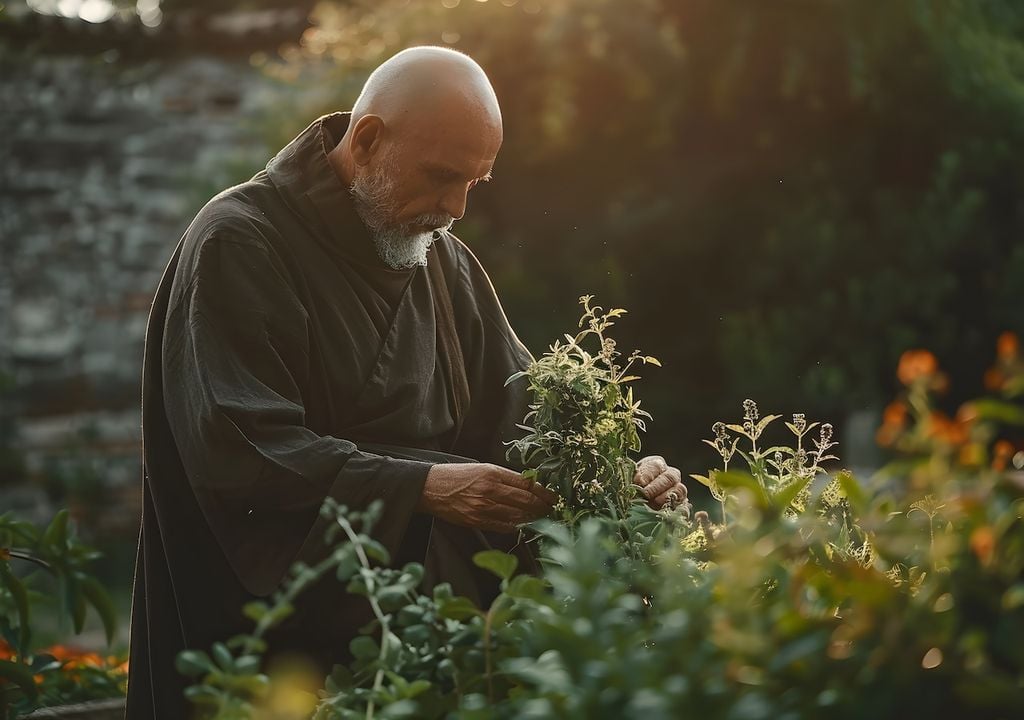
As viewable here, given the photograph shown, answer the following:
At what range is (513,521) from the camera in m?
2.23

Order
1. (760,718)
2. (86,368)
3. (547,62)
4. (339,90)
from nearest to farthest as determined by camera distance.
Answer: (760,718) < (547,62) < (339,90) < (86,368)

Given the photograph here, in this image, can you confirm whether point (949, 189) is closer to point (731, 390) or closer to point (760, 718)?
point (731, 390)

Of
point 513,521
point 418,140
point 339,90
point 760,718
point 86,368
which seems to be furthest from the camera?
point 86,368

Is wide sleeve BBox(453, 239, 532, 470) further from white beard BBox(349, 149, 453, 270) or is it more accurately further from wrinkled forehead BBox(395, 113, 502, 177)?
wrinkled forehead BBox(395, 113, 502, 177)

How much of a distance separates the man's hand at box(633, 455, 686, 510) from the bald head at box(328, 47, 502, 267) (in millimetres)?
609

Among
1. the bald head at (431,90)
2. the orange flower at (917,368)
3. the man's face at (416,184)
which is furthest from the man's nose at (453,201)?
the orange flower at (917,368)

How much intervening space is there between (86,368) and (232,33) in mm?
2435

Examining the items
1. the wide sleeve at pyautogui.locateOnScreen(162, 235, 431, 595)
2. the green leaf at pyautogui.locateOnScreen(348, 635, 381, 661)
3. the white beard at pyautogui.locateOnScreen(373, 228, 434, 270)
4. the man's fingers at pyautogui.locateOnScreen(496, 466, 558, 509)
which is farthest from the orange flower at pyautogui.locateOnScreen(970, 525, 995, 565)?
the white beard at pyautogui.locateOnScreen(373, 228, 434, 270)

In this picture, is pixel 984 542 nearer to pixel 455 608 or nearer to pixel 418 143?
pixel 455 608

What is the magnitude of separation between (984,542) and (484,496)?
→ 3.94ft

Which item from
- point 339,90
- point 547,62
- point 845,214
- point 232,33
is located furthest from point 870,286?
point 232,33

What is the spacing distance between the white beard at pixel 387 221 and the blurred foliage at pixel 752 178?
505 cm

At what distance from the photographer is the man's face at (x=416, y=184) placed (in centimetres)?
248

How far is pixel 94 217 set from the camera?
8.88 m
